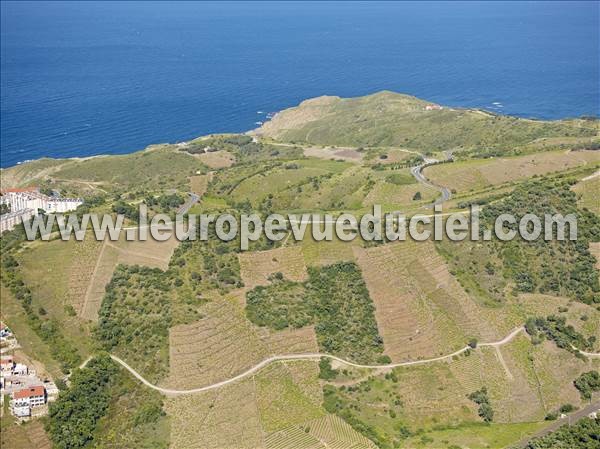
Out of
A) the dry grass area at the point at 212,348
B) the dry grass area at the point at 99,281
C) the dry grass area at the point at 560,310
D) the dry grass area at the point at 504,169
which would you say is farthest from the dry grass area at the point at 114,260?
the dry grass area at the point at 504,169

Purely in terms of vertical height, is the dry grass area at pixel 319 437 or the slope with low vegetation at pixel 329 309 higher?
the slope with low vegetation at pixel 329 309

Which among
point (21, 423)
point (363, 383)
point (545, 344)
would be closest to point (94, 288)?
point (21, 423)

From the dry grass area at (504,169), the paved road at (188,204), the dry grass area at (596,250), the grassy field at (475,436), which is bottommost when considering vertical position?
the grassy field at (475,436)

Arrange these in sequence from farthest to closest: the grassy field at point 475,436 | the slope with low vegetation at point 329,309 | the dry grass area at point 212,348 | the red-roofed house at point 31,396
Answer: the slope with low vegetation at point 329,309
the dry grass area at point 212,348
the red-roofed house at point 31,396
the grassy field at point 475,436

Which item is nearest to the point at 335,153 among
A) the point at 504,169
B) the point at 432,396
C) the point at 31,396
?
the point at 504,169

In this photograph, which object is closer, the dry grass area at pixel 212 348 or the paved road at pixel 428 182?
the dry grass area at pixel 212 348

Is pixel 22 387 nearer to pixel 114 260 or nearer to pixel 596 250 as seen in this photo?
pixel 114 260

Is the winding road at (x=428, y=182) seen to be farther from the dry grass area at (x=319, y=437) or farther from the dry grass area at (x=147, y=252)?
the dry grass area at (x=319, y=437)
